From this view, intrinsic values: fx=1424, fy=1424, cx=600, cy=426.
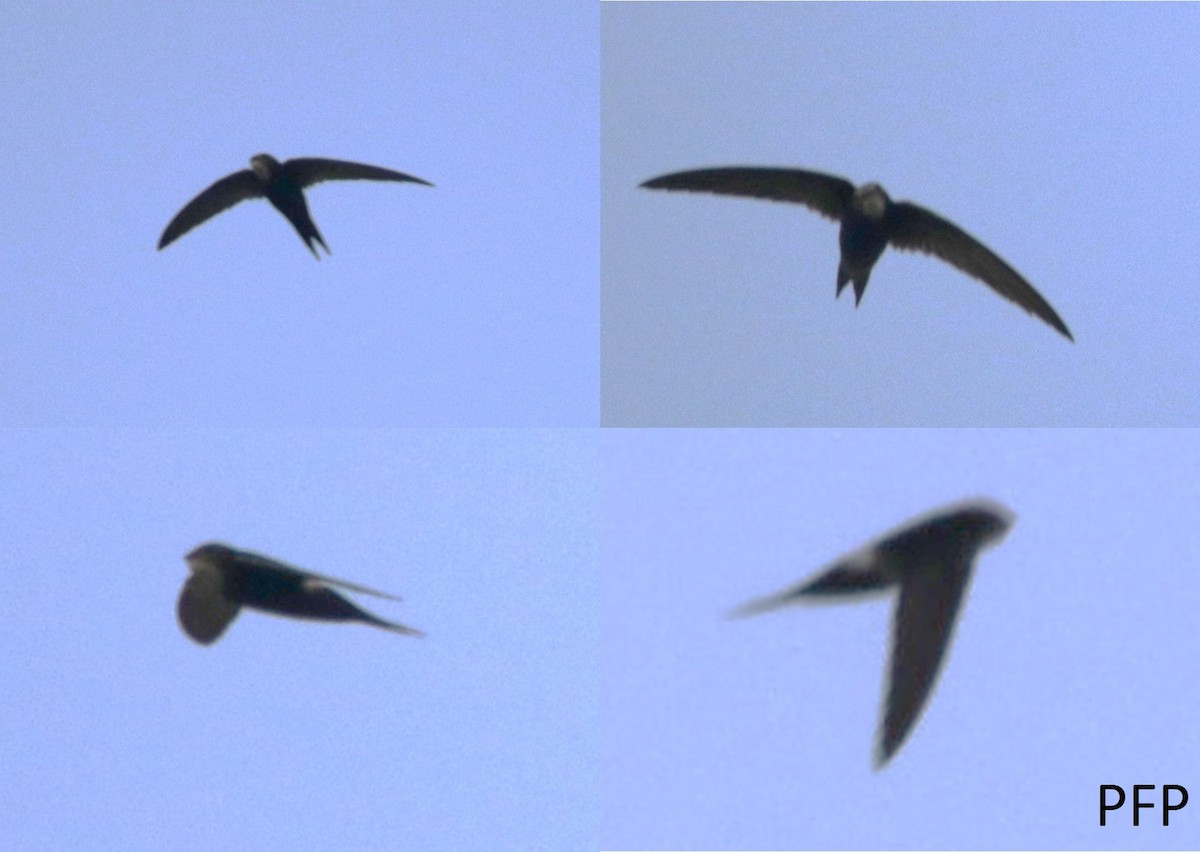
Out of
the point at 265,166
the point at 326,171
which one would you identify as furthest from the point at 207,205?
the point at 326,171

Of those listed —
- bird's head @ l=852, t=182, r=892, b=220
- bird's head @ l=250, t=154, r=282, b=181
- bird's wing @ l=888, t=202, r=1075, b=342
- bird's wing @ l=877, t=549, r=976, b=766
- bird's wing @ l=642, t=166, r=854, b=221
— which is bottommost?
bird's wing @ l=877, t=549, r=976, b=766

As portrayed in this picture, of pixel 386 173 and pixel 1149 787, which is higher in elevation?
pixel 386 173

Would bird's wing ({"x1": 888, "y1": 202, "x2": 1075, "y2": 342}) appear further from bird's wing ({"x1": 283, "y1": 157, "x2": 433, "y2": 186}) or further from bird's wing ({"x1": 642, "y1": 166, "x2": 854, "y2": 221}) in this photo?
bird's wing ({"x1": 283, "y1": 157, "x2": 433, "y2": 186})

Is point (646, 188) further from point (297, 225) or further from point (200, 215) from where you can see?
point (200, 215)

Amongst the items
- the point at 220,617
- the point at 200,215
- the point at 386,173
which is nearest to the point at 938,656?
the point at 220,617

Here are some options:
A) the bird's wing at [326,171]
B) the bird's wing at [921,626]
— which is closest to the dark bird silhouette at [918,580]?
the bird's wing at [921,626]

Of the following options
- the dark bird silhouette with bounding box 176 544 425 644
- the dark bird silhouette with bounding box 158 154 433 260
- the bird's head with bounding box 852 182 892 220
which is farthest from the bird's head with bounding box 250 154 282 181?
the bird's head with bounding box 852 182 892 220

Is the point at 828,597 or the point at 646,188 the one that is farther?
the point at 646,188
